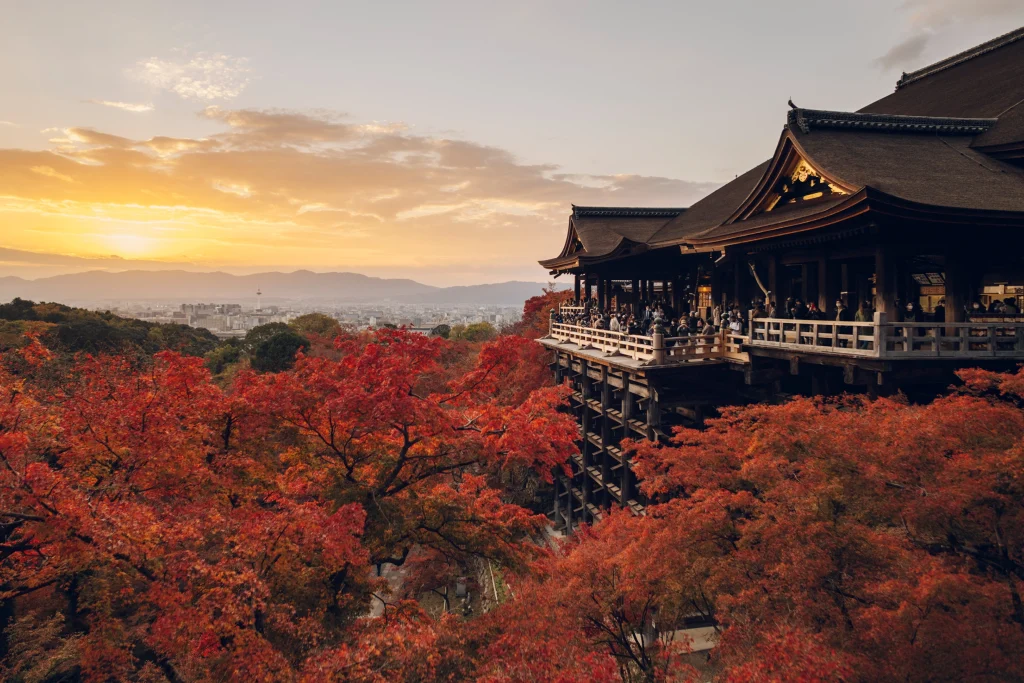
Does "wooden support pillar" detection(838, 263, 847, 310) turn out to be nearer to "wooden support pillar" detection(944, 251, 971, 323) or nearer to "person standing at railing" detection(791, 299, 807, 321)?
"person standing at railing" detection(791, 299, 807, 321)

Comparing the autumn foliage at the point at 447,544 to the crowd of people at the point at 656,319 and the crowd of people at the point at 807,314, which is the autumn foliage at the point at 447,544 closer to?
the crowd of people at the point at 807,314

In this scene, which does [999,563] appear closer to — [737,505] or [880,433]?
[880,433]

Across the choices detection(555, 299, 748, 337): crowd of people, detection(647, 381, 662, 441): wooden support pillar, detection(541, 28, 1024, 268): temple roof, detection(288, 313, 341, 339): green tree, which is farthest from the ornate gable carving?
detection(288, 313, 341, 339): green tree

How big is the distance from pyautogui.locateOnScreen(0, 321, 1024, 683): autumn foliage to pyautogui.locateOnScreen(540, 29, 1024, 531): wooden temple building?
2.49m

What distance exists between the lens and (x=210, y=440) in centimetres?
1170

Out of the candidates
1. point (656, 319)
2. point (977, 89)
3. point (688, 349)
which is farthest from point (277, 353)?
point (977, 89)

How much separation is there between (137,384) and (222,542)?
8515mm

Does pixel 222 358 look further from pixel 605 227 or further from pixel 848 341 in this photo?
pixel 848 341

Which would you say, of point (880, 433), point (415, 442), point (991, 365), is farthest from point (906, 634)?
point (415, 442)

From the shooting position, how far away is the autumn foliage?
23.2ft

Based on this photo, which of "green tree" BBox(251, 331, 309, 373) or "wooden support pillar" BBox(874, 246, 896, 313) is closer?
"wooden support pillar" BBox(874, 246, 896, 313)

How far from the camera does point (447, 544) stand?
12031 millimetres

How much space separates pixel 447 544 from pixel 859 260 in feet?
43.6

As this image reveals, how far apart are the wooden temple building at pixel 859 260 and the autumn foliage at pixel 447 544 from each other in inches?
98.2
